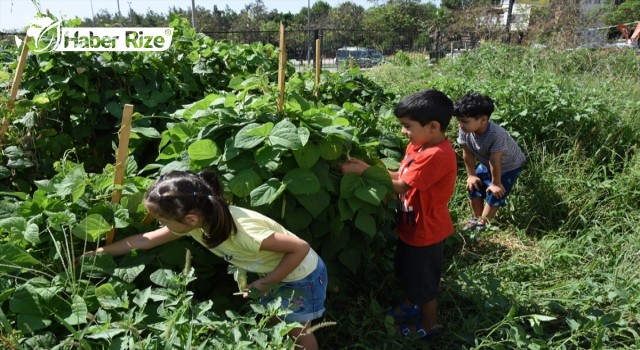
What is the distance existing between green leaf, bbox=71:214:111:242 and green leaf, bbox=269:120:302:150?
0.64m

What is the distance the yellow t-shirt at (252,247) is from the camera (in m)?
1.62

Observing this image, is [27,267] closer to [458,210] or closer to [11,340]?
[11,340]

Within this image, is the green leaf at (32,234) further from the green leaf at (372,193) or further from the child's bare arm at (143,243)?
the green leaf at (372,193)

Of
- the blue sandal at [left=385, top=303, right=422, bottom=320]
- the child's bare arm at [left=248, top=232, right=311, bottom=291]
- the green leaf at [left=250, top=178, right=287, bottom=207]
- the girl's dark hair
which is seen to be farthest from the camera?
the blue sandal at [left=385, top=303, right=422, bottom=320]

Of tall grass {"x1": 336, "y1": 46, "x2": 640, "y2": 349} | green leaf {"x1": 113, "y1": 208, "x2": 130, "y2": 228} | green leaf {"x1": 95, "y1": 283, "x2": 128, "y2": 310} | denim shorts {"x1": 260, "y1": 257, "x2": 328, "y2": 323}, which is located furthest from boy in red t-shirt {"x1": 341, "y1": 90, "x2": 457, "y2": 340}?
green leaf {"x1": 95, "y1": 283, "x2": 128, "y2": 310}

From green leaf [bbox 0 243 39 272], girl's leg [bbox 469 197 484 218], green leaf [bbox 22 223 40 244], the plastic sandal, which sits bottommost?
the plastic sandal

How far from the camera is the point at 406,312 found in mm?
2328

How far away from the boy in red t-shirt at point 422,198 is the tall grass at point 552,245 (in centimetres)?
16

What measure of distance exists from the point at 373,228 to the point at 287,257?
20.3 inches

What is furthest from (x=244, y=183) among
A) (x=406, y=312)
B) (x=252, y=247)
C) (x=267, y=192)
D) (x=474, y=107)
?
(x=474, y=107)

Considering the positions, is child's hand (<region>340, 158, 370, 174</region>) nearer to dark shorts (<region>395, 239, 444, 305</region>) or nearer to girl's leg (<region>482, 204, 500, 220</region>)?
dark shorts (<region>395, 239, 444, 305</region>)

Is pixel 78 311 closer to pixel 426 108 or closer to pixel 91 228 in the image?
pixel 91 228

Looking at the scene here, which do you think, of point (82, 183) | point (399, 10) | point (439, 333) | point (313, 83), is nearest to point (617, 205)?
point (439, 333)

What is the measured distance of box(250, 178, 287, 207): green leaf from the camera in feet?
6.00
